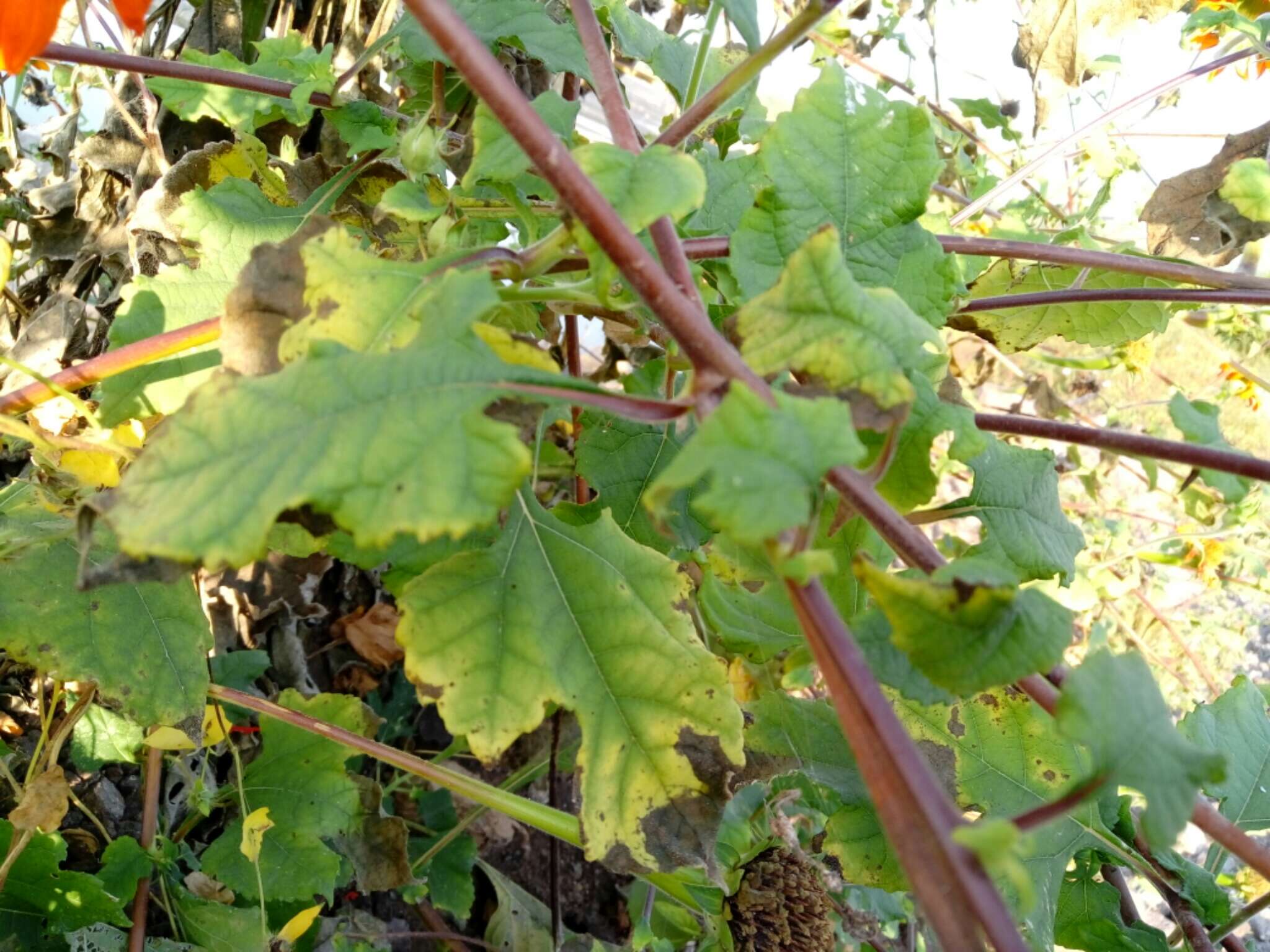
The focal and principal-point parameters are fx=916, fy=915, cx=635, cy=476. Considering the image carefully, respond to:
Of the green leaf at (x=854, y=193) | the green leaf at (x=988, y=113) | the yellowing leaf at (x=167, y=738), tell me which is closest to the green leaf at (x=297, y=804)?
the yellowing leaf at (x=167, y=738)

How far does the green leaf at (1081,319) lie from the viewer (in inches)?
35.0

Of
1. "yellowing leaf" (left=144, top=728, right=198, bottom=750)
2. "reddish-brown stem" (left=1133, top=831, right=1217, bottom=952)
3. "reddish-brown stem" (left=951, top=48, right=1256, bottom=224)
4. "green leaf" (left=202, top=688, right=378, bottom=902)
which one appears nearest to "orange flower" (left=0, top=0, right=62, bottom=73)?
"yellowing leaf" (left=144, top=728, right=198, bottom=750)

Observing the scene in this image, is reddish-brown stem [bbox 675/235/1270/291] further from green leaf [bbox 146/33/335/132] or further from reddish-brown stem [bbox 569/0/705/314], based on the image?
green leaf [bbox 146/33/335/132]

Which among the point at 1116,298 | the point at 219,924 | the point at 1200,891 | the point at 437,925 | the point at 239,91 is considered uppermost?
the point at 239,91

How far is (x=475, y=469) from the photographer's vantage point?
1.22ft

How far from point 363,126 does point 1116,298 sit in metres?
0.68

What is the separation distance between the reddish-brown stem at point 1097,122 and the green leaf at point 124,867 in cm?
103

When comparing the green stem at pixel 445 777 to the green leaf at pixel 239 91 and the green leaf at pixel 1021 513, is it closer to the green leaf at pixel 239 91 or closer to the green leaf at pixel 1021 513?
the green leaf at pixel 1021 513

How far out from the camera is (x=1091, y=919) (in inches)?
31.0

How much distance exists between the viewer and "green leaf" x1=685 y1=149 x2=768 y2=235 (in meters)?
0.74

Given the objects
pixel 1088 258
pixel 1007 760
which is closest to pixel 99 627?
pixel 1007 760

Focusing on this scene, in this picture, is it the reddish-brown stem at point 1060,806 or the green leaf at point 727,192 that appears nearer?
the reddish-brown stem at point 1060,806

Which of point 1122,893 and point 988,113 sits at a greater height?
point 988,113

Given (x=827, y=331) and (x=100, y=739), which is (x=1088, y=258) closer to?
(x=827, y=331)
